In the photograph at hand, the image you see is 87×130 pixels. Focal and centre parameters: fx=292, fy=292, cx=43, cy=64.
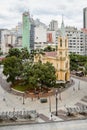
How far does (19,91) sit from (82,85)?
18167mm

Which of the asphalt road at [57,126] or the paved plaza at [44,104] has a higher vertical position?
the paved plaza at [44,104]

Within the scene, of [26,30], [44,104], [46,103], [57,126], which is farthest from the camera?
[26,30]

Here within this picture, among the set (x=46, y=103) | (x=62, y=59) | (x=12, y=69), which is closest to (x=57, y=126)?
(x=46, y=103)

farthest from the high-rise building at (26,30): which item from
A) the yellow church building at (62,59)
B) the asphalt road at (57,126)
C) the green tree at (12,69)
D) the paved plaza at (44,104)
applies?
→ the asphalt road at (57,126)

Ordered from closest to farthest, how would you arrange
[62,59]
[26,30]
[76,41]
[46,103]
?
1. [46,103]
2. [62,59]
3. [76,41]
4. [26,30]

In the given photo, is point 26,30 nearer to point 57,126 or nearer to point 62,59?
point 62,59

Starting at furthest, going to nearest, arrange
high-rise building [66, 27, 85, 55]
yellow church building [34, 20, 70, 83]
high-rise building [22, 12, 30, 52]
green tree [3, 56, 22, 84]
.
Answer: high-rise building [22, 12, 30, 52], high-rise building [66, 27, 85, 55], yellow church building [34, 20, 70, 83], green tree [3, 56, 22, 84]

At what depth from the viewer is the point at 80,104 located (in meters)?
52.8

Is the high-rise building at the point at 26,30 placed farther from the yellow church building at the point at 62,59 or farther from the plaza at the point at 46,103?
the plaza at the point at 46,103

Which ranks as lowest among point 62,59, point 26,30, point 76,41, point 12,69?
point 12,69

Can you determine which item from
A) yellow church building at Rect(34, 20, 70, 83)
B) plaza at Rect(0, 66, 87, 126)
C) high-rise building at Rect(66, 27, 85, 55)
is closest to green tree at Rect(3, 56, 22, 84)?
plaza at Rect(0, 66, 87, 126)

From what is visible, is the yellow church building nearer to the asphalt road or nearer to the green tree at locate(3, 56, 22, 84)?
the green tree at locate(3, 56, 22, 84)

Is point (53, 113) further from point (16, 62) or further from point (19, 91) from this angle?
point (16, 62)

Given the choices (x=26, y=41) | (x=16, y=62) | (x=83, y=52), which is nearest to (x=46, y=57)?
(x=16, y=62)
